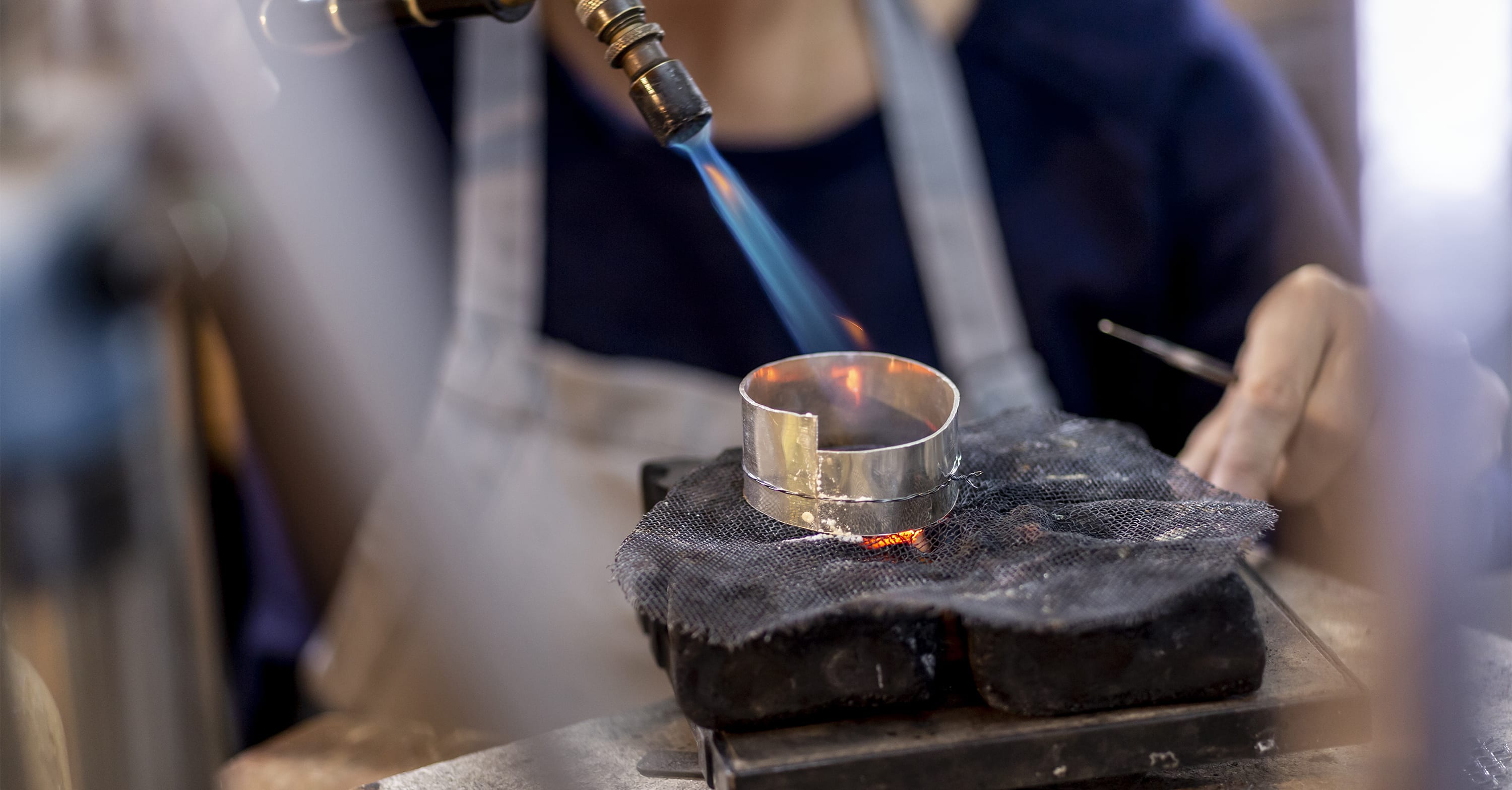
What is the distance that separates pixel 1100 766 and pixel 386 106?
48.9 inches

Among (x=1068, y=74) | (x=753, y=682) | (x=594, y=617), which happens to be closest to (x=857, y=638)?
(x=753, y=682)

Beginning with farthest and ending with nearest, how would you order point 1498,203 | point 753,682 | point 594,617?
point 594,617, point 1498,203, point 753,682

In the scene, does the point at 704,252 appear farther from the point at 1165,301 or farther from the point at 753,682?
the point at 753,682

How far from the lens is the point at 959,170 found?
141cm

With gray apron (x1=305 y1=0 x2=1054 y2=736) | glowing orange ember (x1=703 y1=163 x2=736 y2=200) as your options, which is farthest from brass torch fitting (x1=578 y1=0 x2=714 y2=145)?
gray apron (x1=305 y1=0 x2=1054 y2=736)

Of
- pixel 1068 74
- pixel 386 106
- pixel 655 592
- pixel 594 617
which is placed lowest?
pixel 594 617

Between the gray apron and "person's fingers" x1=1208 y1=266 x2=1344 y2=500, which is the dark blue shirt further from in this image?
"person's fingers" x1=1208 y1=266 x2=1344 y2=500

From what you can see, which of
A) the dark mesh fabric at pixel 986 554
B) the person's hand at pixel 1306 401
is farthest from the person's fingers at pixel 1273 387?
the dark mesh fabric at pixel 986 554

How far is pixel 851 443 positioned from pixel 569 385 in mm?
683

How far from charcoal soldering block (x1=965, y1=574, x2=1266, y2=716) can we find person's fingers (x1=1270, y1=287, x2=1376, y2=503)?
0.43 meters

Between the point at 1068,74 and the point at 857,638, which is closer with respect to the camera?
the point at 857,638

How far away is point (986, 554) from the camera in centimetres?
Result: 65

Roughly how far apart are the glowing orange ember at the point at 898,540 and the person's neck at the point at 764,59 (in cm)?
87

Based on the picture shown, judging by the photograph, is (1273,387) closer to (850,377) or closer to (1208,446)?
(1208,446)
